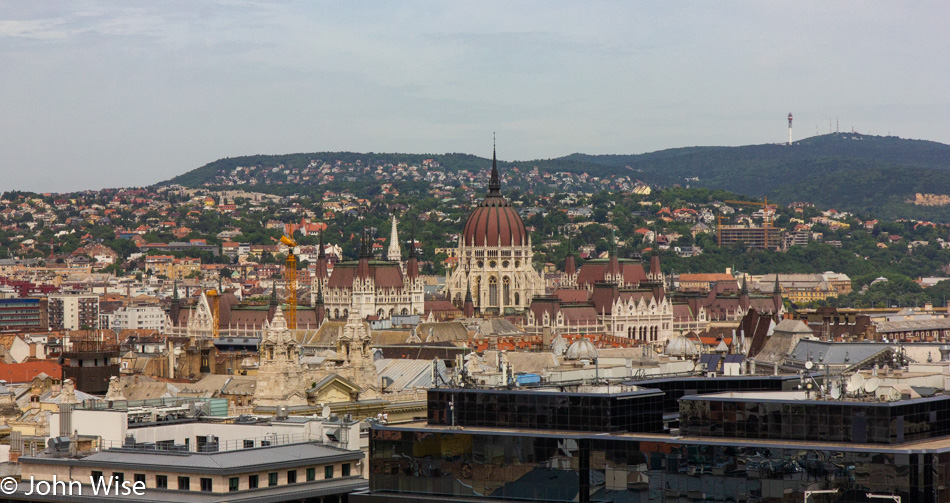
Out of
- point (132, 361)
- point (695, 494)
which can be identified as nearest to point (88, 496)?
point (695, 494)

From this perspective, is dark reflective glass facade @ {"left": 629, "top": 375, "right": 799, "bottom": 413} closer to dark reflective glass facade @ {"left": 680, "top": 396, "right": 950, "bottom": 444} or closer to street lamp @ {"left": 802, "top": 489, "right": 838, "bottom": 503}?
dark reflective glass facade @ {"left": 680, "top": 396, "right": 950, "bottom": 444}

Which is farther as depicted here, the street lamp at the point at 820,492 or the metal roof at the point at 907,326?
the metal roof at the point at 907,326

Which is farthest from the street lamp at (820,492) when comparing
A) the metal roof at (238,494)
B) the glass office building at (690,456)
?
the metal roof at (238,494)

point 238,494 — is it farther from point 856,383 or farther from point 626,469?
point 856,383

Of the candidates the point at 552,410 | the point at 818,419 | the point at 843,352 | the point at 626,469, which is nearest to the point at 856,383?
the point at 818,419

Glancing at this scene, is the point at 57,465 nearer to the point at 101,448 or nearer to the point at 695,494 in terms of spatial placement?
the point at 101,448

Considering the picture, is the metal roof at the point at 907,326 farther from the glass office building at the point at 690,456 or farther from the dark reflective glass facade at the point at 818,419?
the dark reflective glass facade at the point at 818,419
